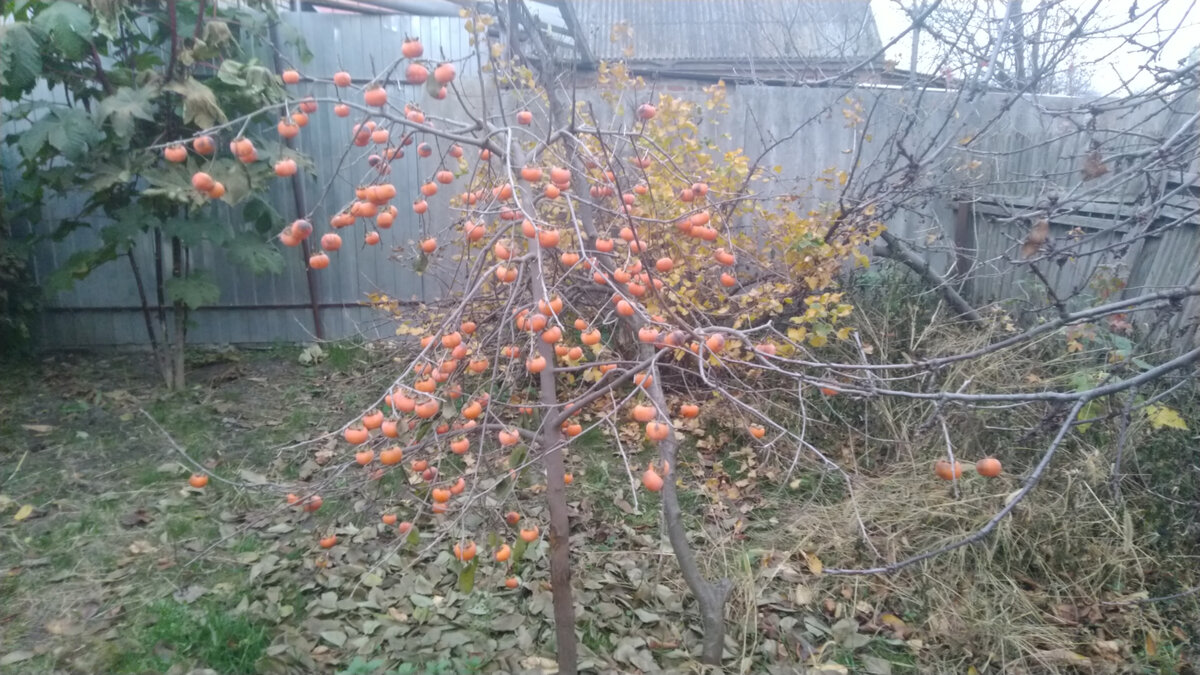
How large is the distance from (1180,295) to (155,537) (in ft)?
10.8

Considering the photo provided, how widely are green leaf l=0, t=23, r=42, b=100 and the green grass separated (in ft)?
8.22

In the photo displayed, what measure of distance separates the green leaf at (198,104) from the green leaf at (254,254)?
751mm

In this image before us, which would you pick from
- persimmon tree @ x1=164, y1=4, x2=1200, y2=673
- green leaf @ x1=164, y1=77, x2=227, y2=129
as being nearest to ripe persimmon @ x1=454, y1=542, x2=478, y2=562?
persimmon tree @ x1=164, y1=4, x2=1200, y2=673

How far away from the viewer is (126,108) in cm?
327

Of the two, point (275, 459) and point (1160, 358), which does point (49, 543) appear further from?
point (1160, 358)

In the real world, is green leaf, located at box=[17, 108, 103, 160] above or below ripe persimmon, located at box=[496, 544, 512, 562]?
above

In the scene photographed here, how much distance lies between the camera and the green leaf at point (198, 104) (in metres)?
3.29

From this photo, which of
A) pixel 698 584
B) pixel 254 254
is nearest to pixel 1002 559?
pixel 698 584

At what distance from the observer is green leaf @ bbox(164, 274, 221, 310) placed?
3814 millimetres

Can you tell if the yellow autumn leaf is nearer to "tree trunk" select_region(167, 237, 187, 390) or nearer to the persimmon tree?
the persimmon tree

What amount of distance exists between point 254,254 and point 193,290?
0.36 meters

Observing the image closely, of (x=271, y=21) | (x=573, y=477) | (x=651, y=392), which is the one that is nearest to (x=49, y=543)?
(x=573, y=477)

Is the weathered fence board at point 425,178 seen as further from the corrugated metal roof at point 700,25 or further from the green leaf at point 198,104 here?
the corrugated metal roof at point 700,25

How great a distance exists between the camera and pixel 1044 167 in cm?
423
